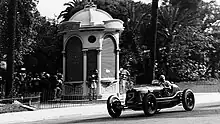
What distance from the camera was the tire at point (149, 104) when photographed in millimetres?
16078

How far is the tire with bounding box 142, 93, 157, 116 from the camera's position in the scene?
1608cm

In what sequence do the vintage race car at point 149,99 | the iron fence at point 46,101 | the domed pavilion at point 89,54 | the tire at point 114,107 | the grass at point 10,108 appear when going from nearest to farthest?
the vintage race car at point 149,99, the tire at point 114,107, the grass at point 10,108, the iron fence at point 46,101, the domed pavilion at point 89,54

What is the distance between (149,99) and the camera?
16312 millimetres

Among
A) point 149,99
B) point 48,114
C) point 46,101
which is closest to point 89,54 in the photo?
point 46,101

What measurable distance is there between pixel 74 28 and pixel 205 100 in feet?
32.9

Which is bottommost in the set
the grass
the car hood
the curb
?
the curb

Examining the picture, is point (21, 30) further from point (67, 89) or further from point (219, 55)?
point (219, 55)

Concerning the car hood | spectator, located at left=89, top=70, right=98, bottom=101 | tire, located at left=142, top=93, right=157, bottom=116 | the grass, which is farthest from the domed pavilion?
tire, located at left=142, top=93, right=157, bottom=116

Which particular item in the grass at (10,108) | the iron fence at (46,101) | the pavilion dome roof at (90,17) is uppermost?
the pavilion dome roof at (90,17)

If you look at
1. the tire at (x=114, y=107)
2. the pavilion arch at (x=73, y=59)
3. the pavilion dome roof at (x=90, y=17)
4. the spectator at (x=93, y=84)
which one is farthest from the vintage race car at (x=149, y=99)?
the pavilion dome roof at (x=90, y=17)

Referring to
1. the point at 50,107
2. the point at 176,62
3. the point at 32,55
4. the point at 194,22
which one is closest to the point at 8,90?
the point at 50,107

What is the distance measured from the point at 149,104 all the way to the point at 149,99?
20 cm

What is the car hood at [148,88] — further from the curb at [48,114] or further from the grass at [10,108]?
the grass at [10,108]

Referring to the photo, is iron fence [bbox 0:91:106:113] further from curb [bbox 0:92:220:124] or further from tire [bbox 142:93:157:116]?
tire [bbox 142:93:157:116]
